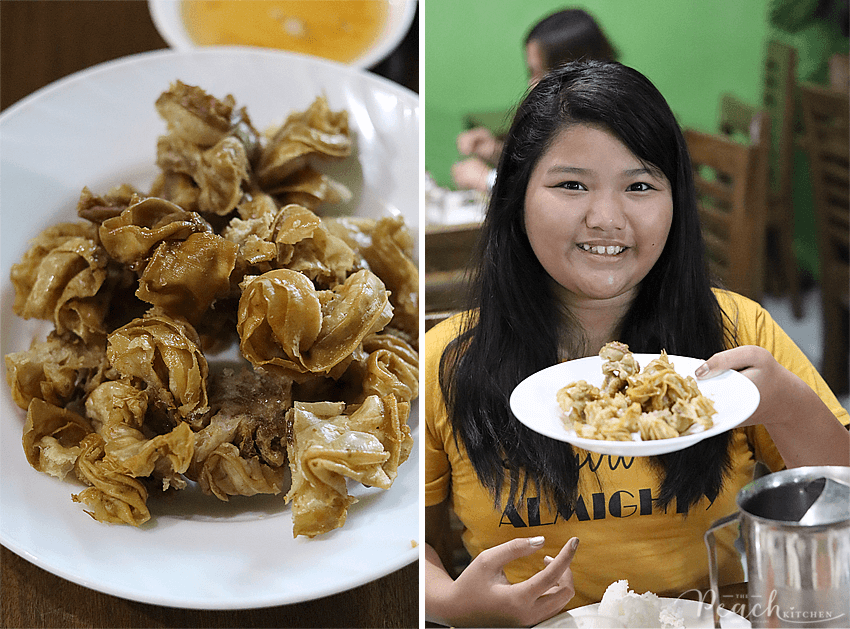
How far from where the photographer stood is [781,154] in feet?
2.26

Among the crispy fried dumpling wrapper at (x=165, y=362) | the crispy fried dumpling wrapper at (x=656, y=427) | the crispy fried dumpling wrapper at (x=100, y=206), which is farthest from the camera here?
the crispy fried dumpling wrapper at (x=100, y=206)

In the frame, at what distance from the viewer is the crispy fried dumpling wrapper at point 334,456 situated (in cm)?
66

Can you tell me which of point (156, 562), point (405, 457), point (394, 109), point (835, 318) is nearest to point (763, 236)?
point (835, 318)

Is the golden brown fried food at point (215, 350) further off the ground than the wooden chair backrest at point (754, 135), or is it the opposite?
the wooden chair backrest at point (754, 135)

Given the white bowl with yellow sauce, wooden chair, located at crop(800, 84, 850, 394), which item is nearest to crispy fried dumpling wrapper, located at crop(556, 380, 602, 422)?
wooden chair, located at crop(800, 84, 850, 394)

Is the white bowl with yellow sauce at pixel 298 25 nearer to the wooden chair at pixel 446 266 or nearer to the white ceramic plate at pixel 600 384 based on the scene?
the wooden chair at pixel 446 266

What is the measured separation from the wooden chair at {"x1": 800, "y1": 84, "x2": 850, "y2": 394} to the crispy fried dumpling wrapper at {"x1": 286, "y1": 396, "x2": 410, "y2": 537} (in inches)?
15.4

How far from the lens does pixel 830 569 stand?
0.61 meters

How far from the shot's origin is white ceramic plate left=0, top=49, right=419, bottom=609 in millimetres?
684

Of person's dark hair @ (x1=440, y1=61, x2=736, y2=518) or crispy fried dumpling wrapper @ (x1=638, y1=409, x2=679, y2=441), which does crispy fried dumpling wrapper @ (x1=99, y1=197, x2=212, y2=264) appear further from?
crispy fried dumpling wrapper @ (x1=638, y1=409, x2=679, y2=441)

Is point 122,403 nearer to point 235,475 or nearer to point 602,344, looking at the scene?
point 235,475

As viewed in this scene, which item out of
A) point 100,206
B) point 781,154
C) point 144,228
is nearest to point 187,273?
point 144,228

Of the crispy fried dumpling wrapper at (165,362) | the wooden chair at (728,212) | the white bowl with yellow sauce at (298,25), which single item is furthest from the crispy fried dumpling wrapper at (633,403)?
the white bowl with yellow sauce at (298,25)

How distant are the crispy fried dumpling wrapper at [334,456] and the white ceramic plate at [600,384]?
122 millimetres
